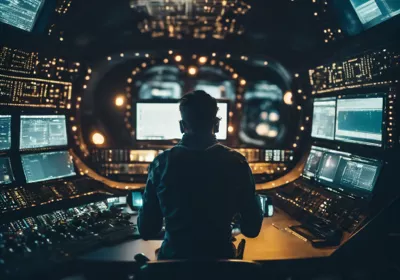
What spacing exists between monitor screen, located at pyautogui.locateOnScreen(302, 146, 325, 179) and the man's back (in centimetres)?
141

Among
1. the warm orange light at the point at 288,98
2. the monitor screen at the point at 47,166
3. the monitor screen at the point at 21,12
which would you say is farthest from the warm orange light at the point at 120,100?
the warm orange light at the point at 288,98

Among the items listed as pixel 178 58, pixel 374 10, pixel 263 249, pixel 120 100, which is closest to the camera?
pixel 263 249

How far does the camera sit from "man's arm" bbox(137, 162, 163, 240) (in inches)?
66.8

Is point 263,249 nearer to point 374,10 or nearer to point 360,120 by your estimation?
point 360,120

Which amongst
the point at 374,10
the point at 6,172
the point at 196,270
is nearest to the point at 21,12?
the point at 6,172

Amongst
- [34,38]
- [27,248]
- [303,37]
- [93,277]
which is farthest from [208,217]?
[303,37]

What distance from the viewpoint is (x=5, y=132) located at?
8.21 ft

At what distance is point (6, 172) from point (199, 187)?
1646 millimetres

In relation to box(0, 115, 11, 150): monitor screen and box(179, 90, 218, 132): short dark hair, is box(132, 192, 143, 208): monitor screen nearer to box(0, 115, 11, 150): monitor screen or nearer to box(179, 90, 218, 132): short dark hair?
Result: box(0, 115, 11, 150): monitor screen

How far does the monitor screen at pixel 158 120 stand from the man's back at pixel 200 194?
4.84 ft

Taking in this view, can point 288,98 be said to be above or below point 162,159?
above

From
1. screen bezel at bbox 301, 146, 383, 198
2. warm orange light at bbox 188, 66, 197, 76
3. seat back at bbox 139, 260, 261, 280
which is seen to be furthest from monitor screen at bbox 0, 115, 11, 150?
screen bezel at bbox 301, 146, 383, 198

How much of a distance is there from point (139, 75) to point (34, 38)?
4.05ft

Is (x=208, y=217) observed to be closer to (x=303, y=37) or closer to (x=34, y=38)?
(x=34, y=38)
